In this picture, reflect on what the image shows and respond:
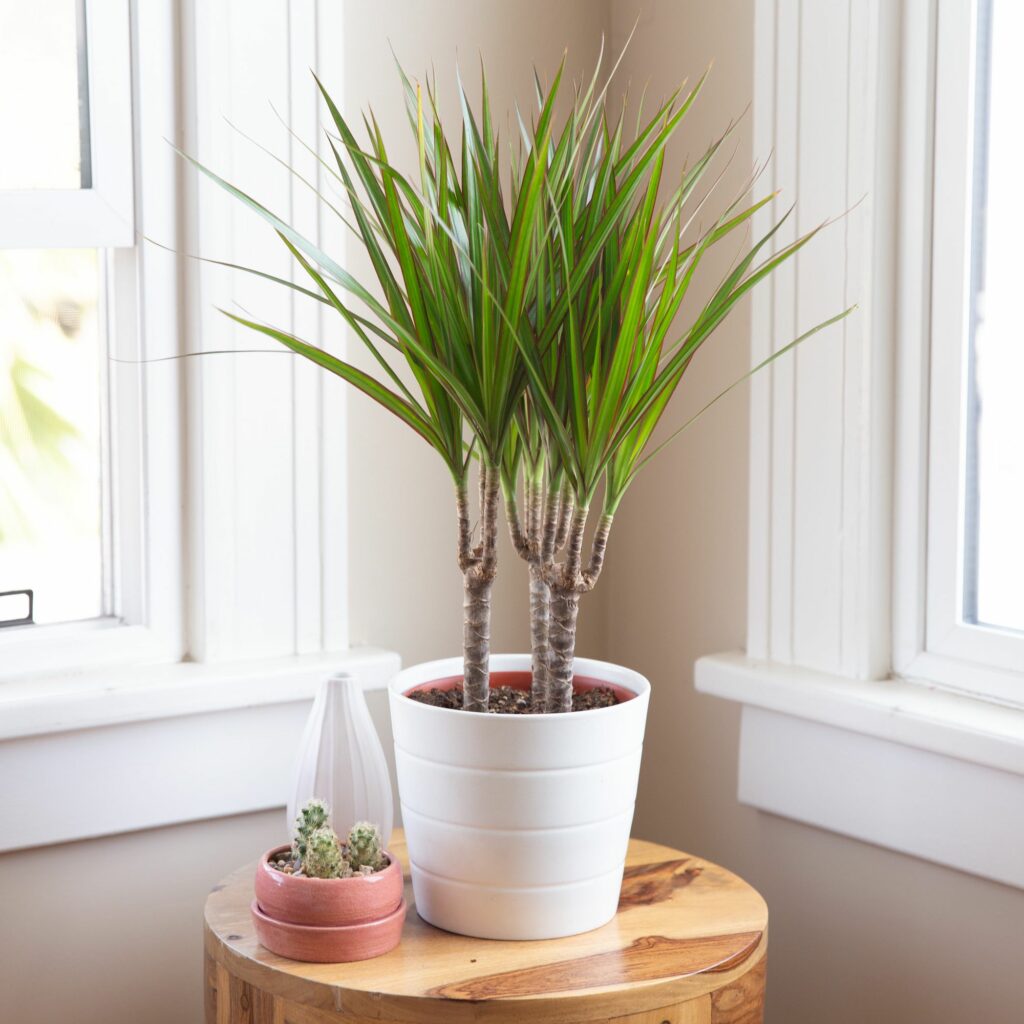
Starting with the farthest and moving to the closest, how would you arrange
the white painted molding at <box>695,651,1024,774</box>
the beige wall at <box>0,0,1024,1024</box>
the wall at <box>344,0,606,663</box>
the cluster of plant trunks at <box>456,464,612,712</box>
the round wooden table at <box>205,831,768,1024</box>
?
the wall at <box>344,0,606,663</box> < the beige wall at <box>0,0,1024,1024</box> < the white painted molding at <box>695,651,1024,774</box> < the cluster of plant trunks at <box>456,464,612,712</box> < the round wooden table at <box>205,831,768,1024</box>

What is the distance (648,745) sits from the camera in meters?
1.76

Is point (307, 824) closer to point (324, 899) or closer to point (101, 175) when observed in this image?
point (324, 899)

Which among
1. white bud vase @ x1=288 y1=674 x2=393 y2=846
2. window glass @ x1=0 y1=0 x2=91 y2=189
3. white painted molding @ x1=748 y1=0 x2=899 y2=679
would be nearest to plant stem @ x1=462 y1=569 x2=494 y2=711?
white bud vase @ x1=288 y1=674 x2=393 y2=846

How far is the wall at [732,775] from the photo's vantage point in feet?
4.48

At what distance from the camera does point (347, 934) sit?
109cm

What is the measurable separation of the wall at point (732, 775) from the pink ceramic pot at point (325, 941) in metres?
0.61

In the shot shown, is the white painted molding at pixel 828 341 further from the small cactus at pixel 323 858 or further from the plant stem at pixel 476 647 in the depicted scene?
the small cactus at pixel 323 858

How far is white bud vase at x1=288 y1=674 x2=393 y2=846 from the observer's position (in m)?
1.23

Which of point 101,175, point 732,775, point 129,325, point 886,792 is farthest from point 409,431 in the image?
point 886,792

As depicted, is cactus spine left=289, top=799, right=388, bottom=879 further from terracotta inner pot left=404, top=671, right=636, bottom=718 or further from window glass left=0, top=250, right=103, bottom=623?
window glass left=0, top=250, right=103, bottom=623

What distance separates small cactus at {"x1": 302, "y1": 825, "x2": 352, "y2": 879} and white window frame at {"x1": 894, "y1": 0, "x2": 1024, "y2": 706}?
2.26 feet

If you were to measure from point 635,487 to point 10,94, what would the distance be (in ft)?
2.96

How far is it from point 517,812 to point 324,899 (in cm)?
18

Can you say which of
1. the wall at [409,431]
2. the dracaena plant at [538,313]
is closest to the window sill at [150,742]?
the wall at [409,431]
